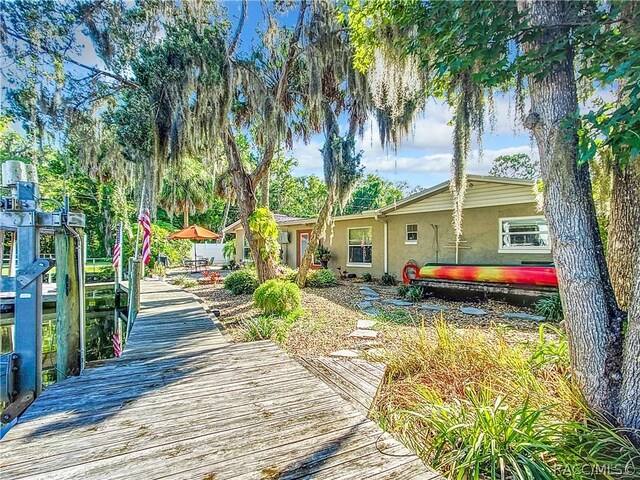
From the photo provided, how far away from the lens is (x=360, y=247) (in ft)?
44.0

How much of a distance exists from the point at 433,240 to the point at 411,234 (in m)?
0.95

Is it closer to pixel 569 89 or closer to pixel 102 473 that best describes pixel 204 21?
pixel 569 89

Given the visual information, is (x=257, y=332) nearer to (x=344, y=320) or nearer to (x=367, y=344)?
(x=367, y=344)

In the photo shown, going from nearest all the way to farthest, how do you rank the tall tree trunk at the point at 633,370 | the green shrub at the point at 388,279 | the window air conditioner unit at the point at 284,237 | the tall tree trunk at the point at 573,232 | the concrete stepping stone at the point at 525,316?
the tall tree trunk at the point at 633,370
the tall tree trunk at the point at 573,232
the concrete stepping stone at the point at 525,316
the green shrub at the point at 388,279
the window air conditioner unit at the point at 284,237

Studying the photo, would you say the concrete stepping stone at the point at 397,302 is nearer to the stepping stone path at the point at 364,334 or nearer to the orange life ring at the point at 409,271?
the stepping stone path at the point at 364,334

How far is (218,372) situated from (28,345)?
1.68m

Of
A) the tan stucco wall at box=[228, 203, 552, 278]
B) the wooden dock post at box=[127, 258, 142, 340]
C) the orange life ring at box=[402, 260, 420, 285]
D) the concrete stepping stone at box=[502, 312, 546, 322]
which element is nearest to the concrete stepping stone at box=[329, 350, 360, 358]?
the concrete stepping stone at box=[502, 312, 546, 322]

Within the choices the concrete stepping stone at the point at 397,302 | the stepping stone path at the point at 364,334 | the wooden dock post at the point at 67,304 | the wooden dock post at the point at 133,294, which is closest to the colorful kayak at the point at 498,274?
the concrete stepping stone at the point at 397,302

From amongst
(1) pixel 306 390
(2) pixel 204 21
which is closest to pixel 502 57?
(1) pixel 306 390

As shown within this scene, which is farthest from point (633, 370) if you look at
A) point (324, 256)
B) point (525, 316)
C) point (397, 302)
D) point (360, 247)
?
point (324, 256)

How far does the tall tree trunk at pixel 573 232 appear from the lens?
241 cm

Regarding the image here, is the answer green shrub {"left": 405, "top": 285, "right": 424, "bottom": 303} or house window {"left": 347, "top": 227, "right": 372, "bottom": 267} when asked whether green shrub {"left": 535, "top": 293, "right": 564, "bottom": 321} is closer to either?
green shrub {"left": 405, "top": 285, "right": 424, "bottom": 303}

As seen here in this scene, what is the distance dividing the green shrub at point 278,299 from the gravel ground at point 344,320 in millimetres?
352

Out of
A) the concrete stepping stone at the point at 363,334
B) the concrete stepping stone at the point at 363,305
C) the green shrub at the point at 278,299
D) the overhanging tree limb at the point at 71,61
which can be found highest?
the overhanging tree limb at the point at 71,61
